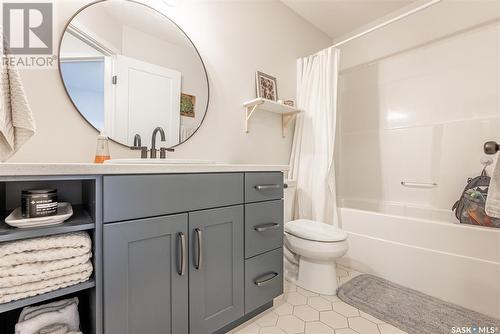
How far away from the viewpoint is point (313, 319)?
1.31 m

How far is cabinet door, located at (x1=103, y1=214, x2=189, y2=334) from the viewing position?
77cm

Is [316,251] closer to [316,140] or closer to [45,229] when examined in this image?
[316,140]

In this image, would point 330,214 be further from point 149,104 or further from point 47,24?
point 47,24

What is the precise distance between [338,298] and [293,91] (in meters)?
1.77

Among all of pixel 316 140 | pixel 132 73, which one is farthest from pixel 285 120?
pixel 132 73

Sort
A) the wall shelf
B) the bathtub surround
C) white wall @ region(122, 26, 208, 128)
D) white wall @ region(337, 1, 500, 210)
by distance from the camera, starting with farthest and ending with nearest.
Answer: white wall @ region(337, 1, 500, 210), the wall shelf, the bathtub surround, white wall @ region(122, 26, 208, 128)

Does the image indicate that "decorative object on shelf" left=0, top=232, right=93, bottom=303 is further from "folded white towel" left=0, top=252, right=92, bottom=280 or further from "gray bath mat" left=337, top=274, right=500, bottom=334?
"gray bath mat" left=337, top=274, right=500, bottom=334

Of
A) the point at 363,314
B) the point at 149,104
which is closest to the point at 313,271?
the point at 363,314

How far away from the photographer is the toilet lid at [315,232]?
150 cm

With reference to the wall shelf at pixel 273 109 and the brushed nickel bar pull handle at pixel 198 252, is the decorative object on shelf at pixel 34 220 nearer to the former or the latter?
the brushed nickel bar pull handle at pixel 198 252

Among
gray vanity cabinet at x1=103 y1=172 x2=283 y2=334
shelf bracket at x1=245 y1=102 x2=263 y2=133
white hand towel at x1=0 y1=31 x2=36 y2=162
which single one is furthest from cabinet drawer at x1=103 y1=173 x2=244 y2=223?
shelf bracket at x1=245 y1=102 x2=263 y2=133

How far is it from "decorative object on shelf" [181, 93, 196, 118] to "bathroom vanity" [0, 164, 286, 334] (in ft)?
2.02

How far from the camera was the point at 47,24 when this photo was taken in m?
1.06

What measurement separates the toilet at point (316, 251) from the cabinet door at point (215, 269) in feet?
1.94
